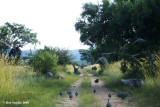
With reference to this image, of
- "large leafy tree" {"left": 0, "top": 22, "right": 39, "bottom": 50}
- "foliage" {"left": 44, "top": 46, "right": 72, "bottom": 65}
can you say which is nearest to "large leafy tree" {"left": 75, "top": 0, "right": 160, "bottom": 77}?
"foliage" {"left": 44, "top": 46, "right": 72, "bottom": 65}

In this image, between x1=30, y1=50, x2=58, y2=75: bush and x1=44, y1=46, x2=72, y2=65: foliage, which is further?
x1=44, y1=46, x2=72, y2=65: foliage

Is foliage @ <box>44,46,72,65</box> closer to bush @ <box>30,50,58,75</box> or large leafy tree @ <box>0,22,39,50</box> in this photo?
bush @ <box>30,50,58,75</box>

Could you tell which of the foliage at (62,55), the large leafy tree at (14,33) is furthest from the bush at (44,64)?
the large leafy tree at (14,33)

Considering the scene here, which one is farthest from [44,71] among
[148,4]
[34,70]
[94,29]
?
[148,4]

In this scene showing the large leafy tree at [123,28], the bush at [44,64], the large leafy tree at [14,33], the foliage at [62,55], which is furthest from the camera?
the large leafy tree at [14,33]

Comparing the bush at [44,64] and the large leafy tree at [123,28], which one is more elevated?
the large leafy tree at [123,28]

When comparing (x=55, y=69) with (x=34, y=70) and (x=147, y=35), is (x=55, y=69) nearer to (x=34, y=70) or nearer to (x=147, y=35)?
(x=34, y=70)

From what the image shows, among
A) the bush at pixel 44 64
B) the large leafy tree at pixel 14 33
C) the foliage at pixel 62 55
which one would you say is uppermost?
the large leafy tree at pixel 14 33

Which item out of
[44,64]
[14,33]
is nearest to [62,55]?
[44,64]

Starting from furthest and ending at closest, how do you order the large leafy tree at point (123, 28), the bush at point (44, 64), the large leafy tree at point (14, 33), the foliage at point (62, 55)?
1. the large leafy tree at point (14, 33)
2. the foliage at point (62, 55)
3. the bush at point (44, 64)
4. the large leafy tree at point (123, 28)

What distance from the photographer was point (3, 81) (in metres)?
5.67

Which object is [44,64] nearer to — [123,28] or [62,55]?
[123,28]

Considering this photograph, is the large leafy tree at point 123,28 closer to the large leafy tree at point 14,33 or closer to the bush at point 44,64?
the bush at point 44,64

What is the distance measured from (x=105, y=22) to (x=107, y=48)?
1881 millimetres
